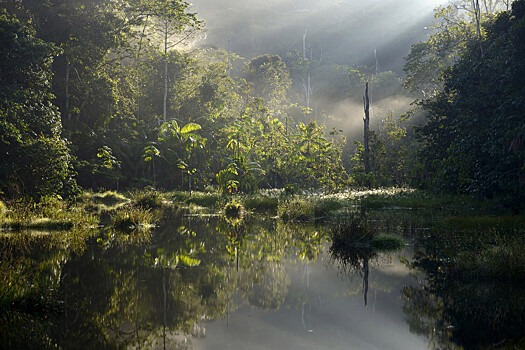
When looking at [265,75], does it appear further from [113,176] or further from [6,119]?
[6,119]

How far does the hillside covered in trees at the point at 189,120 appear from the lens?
62.3 ft

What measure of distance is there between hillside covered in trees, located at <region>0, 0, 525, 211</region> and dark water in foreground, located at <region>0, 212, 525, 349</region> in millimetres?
6963

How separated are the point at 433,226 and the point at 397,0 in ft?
334

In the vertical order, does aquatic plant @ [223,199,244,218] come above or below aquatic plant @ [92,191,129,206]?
below

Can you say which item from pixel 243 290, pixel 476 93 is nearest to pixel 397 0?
pixel 476 93

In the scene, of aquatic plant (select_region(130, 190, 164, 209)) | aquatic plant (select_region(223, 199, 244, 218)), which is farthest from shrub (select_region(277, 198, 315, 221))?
aquatic plant (select_region(130, 190, 164, 209))

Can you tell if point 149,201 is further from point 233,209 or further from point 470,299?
point 470,299

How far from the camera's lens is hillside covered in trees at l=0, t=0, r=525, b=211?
62.3 feet

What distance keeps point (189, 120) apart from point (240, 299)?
34873 millimetres

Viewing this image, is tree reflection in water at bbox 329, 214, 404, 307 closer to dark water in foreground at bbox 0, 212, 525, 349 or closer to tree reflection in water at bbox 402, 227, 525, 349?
dark water in foreground at bbox 0, 212, 525, 349

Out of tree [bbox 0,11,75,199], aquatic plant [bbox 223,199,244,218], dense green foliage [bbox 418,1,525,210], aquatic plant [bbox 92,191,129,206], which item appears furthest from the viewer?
aquatic plant [bbox 92,191,129,206]

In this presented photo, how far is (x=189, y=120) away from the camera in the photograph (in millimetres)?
42500

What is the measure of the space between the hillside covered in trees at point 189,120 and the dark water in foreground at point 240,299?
22.8 feet

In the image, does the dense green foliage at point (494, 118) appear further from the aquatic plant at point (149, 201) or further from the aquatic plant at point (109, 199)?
the aquatic plant at point (109, 199)
